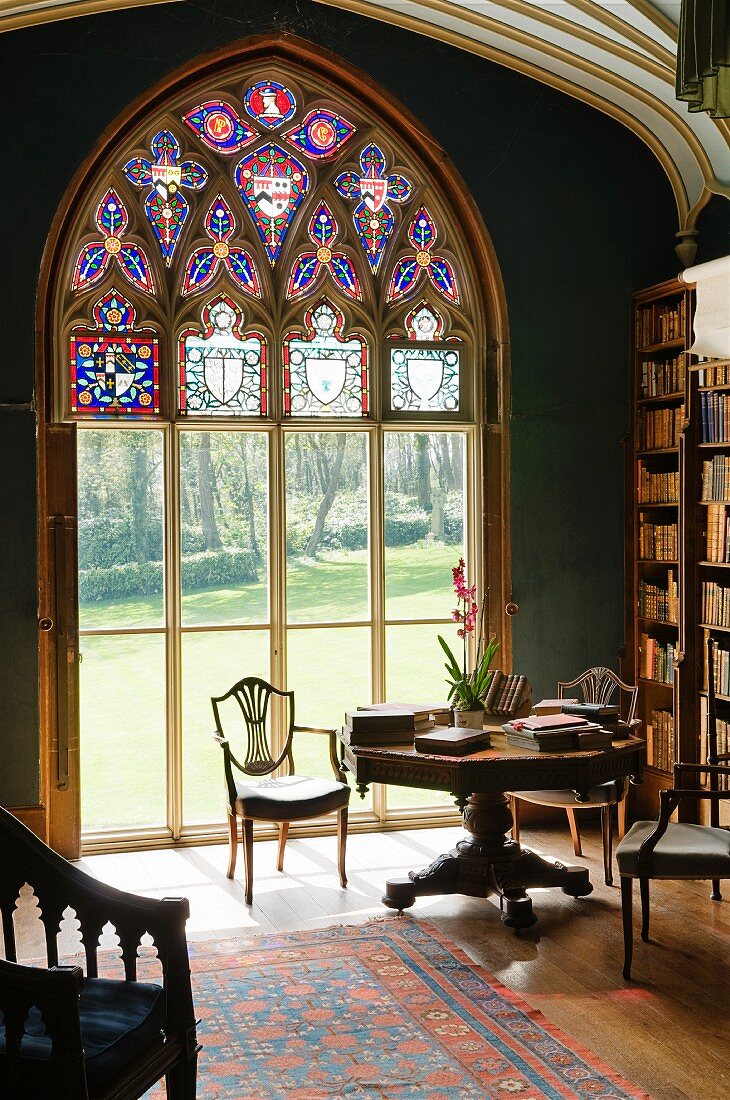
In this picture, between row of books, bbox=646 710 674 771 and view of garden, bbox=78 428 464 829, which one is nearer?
view of garden, bbox=78 428 464 829

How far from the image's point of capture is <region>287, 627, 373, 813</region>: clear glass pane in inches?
261

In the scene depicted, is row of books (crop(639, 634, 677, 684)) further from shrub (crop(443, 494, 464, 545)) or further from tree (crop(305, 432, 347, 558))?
tree (crop(305, 432, 347, 558))

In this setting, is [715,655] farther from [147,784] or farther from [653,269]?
[147,784]

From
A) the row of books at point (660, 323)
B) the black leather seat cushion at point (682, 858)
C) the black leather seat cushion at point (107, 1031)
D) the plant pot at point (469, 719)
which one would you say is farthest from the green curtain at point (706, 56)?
the row of books at point (660, 323)

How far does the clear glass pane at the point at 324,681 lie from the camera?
662cm

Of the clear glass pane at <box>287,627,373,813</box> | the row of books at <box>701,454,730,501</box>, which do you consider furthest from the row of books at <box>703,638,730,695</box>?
the clear glass pane at <box>287,627,373,813</box>

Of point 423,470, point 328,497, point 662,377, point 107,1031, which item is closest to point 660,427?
point 662,377

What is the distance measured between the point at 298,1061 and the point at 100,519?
3.45 m

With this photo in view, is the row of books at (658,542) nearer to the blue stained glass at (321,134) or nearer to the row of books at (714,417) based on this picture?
the row of books at (714,417)

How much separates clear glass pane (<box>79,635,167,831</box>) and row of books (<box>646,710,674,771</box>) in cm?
289

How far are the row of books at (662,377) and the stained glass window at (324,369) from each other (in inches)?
67.1

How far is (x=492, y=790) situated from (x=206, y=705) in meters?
2.23

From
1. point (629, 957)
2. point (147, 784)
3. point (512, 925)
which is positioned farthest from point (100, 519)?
point (629, 957)

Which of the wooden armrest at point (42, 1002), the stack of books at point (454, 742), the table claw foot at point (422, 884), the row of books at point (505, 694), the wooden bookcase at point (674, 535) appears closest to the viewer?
the wooden armrest at point (42, 1002)
